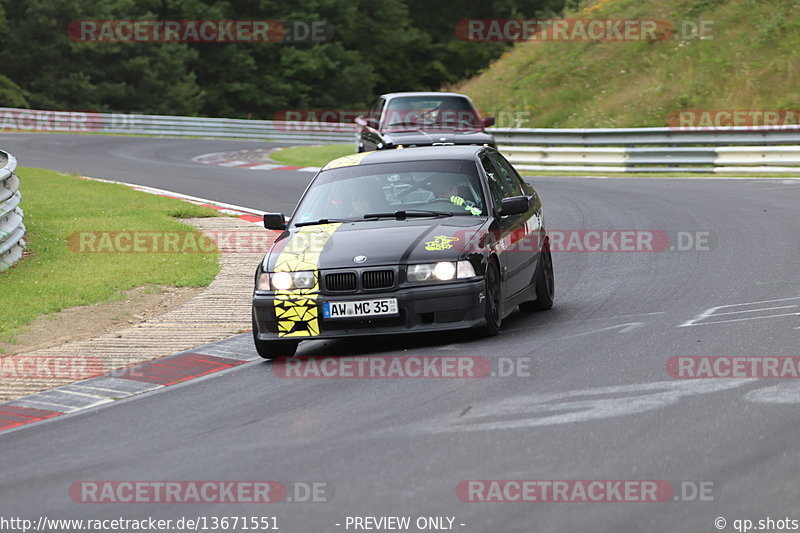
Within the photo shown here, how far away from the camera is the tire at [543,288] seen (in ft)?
35.9

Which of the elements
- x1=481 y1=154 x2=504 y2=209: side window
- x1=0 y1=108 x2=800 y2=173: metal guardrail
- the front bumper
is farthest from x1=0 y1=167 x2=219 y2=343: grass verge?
x1=0 y1=108 x2=800 y2=173: metal guardrail

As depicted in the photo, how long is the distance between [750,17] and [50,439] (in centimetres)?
2980

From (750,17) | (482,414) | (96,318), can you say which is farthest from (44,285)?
(750,17)

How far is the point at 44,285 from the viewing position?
1288 cm

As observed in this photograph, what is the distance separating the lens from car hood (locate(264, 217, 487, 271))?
9.20 meters

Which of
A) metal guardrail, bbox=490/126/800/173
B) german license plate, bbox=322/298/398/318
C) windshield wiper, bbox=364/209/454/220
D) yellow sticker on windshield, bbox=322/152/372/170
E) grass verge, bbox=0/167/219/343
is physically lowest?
metal guardrail, bbox=490/126/800/173

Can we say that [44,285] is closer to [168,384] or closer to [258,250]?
[258,250]

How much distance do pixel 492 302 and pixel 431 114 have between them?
530 inches

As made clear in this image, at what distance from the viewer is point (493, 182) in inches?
424

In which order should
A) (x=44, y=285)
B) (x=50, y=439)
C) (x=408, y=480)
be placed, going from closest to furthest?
(x=408, y=480), (x=50, y=439), (x=44, y=285)

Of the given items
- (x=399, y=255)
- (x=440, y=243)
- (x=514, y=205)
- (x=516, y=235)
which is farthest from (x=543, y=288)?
(x=399, y=255)

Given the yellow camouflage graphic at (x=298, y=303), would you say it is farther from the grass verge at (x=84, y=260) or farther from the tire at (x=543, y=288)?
the grass verge at (x=84, y=260)

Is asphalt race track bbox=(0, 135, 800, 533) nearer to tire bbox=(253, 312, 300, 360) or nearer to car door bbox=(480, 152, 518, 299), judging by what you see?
tire bbox=(253, 312, 300, 360)

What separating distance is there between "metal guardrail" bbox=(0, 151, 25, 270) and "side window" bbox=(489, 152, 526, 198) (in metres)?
5.57
